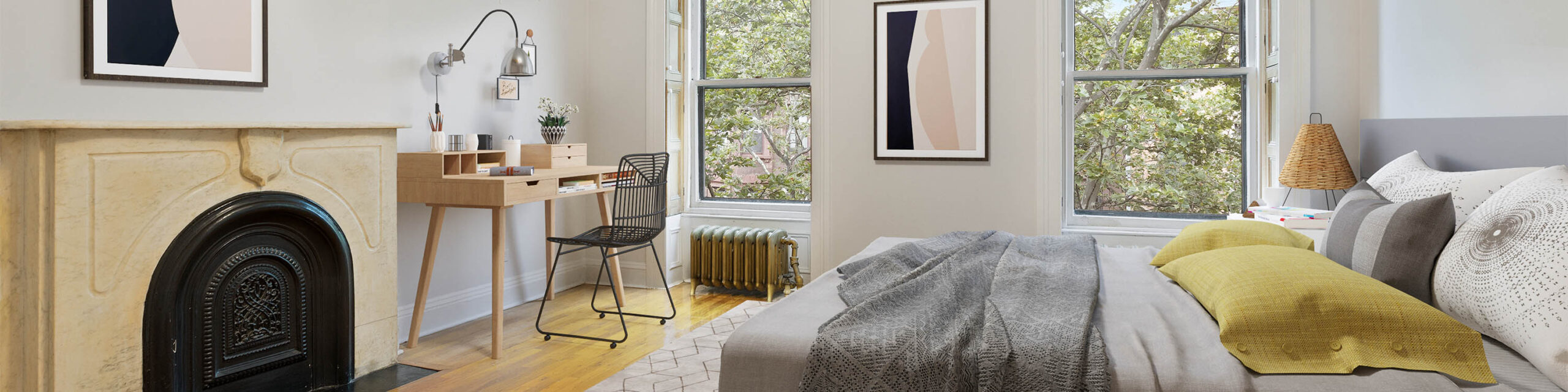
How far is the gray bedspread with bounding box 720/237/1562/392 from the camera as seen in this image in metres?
1.66

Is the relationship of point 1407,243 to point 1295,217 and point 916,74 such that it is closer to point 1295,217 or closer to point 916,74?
point 1295,217

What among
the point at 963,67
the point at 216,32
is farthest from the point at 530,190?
the point at 963,67

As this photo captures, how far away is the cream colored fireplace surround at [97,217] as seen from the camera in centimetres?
238

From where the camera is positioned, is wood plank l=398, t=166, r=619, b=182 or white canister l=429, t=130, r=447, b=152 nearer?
wood plank l=398, t=166, r=619, b=182

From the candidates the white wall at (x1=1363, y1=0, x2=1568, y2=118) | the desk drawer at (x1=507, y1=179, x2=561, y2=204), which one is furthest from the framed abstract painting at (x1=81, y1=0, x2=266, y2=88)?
the white wall at (x1=1363, y1=0, x2=1568, y2=118)

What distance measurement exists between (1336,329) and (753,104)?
3.99 metres

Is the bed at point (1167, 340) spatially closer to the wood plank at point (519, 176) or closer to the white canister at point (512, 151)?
the wood plank at point (519, 176)

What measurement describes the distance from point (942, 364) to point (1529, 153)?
209cm

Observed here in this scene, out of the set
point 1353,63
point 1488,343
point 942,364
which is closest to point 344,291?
point 942,364

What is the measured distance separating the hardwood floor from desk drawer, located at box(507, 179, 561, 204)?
67 centimetres

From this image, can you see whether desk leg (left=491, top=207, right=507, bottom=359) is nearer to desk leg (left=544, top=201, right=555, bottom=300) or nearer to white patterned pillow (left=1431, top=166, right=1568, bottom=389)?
desk leg (left=544, top=201, right=555, bottom=300)

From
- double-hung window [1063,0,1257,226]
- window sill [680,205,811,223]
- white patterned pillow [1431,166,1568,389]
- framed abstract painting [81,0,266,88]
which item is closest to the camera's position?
white patterned pillow [1431,166,1568,389]

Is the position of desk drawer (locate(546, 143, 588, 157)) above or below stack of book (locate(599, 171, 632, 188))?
above

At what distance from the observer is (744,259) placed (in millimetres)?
5035
